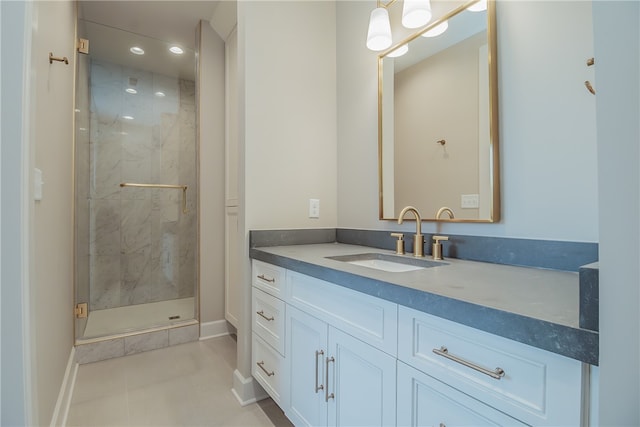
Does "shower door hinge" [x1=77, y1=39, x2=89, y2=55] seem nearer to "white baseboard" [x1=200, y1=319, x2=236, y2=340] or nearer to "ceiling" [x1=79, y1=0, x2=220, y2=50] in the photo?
"ceiling" [x1=79, y1=0, x2=220, y2=50]

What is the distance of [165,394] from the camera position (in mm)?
1747

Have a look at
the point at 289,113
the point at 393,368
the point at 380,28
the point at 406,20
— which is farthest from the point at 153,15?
the point at 393,368

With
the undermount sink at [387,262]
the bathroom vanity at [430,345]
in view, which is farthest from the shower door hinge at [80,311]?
the undermount sink at [387,262]

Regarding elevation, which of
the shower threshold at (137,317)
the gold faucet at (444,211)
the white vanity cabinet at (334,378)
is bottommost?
the shower threshold at (137,317)

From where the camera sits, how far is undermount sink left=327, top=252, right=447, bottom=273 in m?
1.28

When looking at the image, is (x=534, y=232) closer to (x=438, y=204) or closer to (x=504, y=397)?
(x=438, y=204)

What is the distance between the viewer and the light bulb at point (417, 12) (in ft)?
4.37

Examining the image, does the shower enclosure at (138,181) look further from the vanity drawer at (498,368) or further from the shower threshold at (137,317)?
the vanity drawer at (498,368)

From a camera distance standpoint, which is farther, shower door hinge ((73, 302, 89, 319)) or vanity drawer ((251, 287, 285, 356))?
shower door hinge ((73, 302, 89, 319))

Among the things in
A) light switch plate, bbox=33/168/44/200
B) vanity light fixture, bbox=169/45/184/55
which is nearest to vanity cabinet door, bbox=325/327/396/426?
light switch plate, bbox=33/168/44/200

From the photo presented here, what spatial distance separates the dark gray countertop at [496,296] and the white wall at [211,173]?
67.5 inches

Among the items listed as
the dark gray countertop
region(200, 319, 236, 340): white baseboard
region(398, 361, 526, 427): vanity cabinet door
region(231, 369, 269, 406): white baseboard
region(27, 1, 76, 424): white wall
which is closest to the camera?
the dark gray countertop

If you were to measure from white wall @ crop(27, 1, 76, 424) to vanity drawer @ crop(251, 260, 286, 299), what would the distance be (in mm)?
843

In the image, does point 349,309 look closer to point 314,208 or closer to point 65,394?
point 314,208
